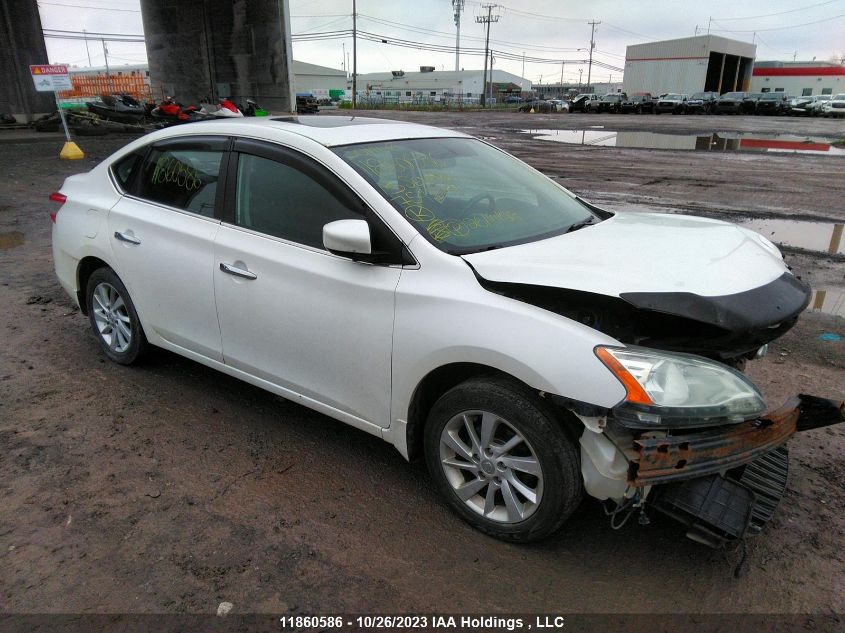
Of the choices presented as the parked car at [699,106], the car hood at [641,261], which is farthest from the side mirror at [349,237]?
the parked car at [699,106]

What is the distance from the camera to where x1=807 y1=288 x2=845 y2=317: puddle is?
5.51 m

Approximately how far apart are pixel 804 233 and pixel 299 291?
26.5ft

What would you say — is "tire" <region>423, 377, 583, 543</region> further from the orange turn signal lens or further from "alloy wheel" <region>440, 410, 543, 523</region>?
the orange turn signal lens

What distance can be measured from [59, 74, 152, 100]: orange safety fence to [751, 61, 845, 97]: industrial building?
6907cm

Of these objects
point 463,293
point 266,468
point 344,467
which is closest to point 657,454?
point 463,293

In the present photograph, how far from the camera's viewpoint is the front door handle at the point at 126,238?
392cm

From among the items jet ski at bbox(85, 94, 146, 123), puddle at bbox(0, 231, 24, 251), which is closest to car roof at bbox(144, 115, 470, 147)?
puddle at bbox(0, 231, 24, 251)

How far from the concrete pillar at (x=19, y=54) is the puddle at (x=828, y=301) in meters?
30.2

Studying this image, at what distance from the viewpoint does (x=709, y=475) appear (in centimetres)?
238

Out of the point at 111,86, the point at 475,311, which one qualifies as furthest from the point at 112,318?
the point at 111,86

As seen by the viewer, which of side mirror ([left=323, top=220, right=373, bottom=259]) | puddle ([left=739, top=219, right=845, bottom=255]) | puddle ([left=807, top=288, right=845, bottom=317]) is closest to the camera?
side mirror ([left=323, top=220, right=373, bottom=259])

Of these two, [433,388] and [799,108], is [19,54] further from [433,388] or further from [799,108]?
[799,108]

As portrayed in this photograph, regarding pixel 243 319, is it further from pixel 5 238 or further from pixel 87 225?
pixel 5 238

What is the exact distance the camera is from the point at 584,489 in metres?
2.47
